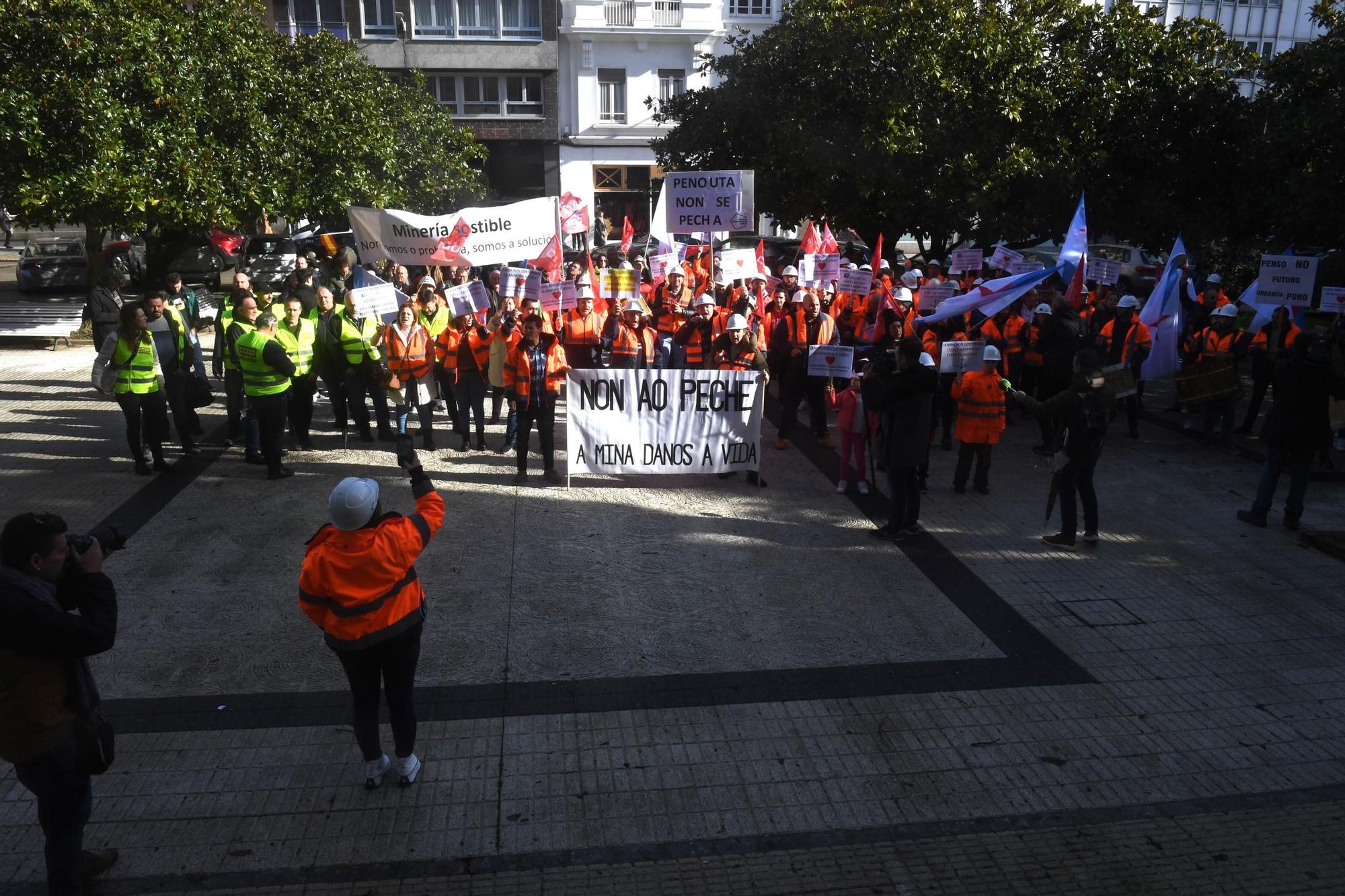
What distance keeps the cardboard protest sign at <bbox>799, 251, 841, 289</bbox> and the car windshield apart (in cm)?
2153

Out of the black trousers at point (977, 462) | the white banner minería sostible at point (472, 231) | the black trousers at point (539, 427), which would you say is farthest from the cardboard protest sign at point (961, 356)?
the white banner minería sostible at point (472, 231)

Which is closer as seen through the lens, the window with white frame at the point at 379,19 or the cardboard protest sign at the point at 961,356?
the cardboard protest sign at the point at 961,356

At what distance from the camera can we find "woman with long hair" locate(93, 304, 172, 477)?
965 centimetres

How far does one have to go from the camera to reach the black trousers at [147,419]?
9.91 metres

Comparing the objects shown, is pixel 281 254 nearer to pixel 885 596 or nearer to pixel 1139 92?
pixel 1139 92

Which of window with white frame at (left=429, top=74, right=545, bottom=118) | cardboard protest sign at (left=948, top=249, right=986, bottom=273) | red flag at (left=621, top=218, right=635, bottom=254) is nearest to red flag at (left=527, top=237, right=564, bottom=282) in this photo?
cardboard protest sign at (left=948, top=249, right=986, bottom=273)

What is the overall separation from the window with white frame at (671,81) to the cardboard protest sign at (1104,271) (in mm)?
28713

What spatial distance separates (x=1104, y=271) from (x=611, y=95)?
30.0 meters

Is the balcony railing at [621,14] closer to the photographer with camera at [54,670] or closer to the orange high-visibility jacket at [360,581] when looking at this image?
the orange high-visibility jacket at [360,581]

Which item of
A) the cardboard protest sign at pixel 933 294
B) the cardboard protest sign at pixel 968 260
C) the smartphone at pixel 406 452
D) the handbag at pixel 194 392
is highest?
the cardboard protest sign at pixel 968 260

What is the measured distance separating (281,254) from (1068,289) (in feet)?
67.6

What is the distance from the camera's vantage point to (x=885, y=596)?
7.54 metres

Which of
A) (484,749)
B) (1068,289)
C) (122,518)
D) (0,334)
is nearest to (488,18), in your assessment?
(0,334)

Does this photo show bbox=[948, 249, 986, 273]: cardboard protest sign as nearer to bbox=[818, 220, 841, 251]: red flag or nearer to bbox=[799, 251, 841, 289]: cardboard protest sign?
bbox=[799, 251, 841, 289]: cardboard protest sign
